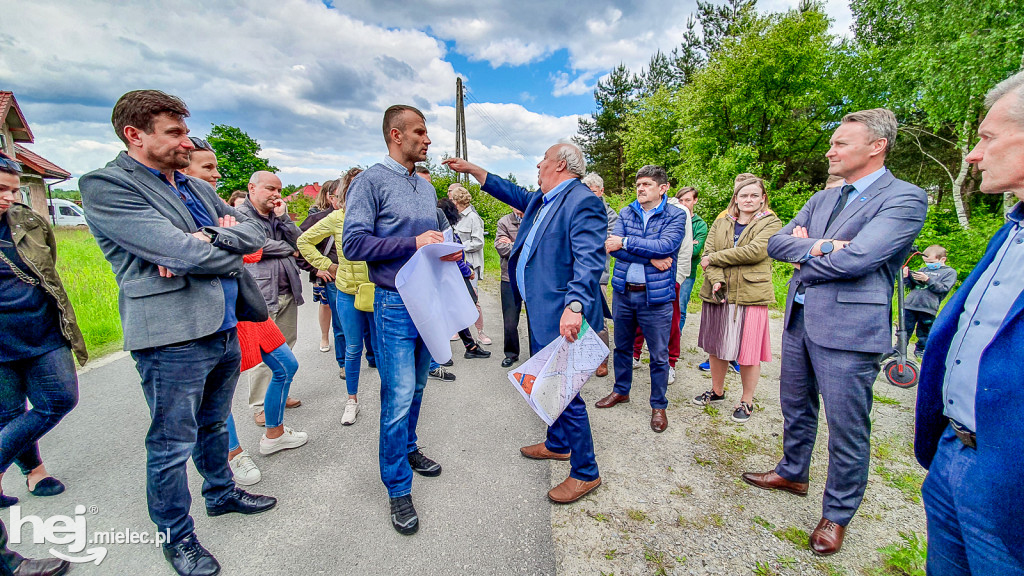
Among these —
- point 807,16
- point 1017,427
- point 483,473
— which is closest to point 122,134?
point 483,473

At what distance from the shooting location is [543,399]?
254cm

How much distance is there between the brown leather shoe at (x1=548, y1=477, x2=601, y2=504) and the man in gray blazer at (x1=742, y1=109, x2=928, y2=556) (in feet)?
4.21

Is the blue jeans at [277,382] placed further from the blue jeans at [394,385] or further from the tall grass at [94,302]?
the tall grass at [94,302]

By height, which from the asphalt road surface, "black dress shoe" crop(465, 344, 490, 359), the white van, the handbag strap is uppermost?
the white van

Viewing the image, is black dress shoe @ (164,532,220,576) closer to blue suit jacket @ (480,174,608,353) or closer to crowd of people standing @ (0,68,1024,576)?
crowd of people standing @ (0,68,1024,576)

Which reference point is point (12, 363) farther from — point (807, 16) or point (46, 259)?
point (807, 16)

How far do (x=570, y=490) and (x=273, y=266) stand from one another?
318cm

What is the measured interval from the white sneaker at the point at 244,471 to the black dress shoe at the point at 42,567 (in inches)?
32.4

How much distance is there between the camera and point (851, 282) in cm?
221

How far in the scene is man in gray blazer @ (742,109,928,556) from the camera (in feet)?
6.86

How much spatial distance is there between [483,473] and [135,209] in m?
2.56

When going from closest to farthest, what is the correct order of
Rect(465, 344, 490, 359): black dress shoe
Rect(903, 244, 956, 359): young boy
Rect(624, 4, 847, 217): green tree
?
Rect(903, 244, 956, 359): young boy
Rect(465, 344, 490, 359): black dress shoe
Rect(624, 4, 847, 217): green tree

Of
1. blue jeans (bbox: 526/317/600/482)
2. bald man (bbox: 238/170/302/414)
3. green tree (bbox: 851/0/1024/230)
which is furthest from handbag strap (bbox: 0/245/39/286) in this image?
green tree (bbox: 851/0/1024/230)

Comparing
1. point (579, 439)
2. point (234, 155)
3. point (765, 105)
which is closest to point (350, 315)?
point (579, 439)
